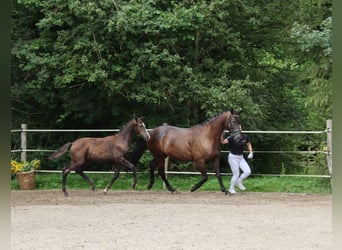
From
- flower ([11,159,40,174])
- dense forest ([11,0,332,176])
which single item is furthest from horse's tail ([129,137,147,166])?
flower ([11,159,40,174])

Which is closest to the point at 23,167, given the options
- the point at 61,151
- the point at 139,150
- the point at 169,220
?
the point at 61,151

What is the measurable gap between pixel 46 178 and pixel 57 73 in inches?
103

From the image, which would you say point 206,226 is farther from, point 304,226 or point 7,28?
point 7,28

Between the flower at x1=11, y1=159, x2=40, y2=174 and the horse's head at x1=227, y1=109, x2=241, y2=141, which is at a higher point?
the horse's head at x1=227, y1=109, x2=241, y2=141

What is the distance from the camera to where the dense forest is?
12344 millimetres

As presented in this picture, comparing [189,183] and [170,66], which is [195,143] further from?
[170,66]

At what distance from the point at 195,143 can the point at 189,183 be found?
5.91 feet

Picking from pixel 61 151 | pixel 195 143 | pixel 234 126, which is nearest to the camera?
pixel 234 126

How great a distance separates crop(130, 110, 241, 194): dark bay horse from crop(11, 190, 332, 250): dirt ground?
24.1 inches

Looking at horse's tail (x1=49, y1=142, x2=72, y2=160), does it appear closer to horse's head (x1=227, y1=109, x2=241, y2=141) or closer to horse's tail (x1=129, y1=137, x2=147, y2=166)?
horse's tail (x1=129, y1=137, x2=147, y2=166)

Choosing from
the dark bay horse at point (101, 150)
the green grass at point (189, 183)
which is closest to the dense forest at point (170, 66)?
the green grass at point (189, 183)

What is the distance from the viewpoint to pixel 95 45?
1247 cm

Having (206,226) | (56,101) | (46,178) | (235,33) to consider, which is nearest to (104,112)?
(56,101)

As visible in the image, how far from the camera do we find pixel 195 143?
11234 mm
